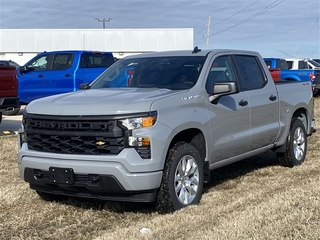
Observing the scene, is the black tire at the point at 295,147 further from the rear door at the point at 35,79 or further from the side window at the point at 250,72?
the rear door at the point at 35,79

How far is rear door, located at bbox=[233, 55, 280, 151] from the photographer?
22.8ft

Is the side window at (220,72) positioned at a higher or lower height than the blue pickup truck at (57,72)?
higher

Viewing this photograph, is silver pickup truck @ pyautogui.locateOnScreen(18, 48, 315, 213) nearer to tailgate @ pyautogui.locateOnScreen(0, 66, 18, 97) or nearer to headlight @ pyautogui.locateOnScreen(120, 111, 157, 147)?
headlight @ pyautogui.locateOnScreen(120, 111, 157, 147)

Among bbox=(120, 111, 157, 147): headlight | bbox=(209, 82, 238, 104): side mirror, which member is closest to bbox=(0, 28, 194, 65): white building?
bbox=(209, 82, 238, 104): side mirror

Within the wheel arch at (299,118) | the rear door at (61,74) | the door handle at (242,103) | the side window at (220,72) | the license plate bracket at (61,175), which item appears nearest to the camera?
the license plate bracket at (61,175)

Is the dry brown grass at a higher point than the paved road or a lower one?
higher

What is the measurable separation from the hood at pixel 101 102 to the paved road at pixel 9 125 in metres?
6.41

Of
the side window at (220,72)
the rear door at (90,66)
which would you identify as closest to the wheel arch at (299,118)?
the side window at (220,72)

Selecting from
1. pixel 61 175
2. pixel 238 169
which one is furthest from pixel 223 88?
pixel 238 169

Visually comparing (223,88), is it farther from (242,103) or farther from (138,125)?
(138,125)

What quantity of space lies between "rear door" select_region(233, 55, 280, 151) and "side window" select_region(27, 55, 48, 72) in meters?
Result: 8.85

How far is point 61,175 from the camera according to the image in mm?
5305

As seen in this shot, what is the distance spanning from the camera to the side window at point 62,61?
14805 mm

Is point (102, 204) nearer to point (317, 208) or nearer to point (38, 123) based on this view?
point (38, 123)
